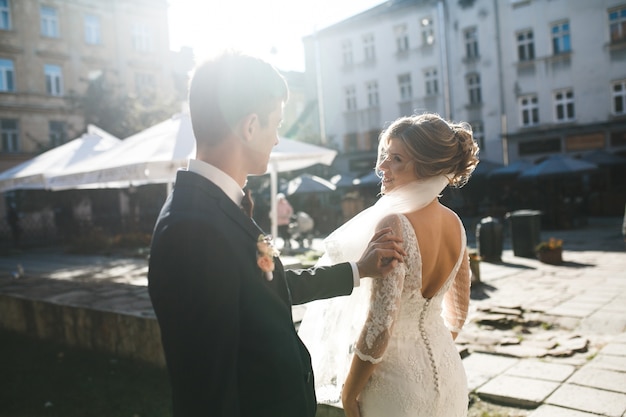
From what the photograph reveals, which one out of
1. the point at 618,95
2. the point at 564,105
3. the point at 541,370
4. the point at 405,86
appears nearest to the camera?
the point at 541,370

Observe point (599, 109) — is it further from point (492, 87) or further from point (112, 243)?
point (112, 243)

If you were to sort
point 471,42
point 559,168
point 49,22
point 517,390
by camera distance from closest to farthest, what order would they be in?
point 517,390, point 559,168, point 471,42, point 49,22

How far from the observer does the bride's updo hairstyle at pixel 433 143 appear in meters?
2.16

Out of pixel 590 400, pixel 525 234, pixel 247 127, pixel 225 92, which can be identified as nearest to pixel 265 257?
pixel 247 127

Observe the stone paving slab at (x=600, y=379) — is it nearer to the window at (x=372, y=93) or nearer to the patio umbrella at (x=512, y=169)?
the patio umbrella at (x=512, y=169)

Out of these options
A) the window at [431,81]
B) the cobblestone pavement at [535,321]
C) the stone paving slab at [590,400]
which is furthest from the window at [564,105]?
the stone paving slab at [590,400]

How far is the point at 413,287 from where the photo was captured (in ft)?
6.93

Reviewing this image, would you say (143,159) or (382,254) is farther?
(143,159)

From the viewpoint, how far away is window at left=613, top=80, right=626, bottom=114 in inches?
975

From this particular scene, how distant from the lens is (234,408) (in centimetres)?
147

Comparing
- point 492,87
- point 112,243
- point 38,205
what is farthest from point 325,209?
point 38,205

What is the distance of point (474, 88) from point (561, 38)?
195 inches

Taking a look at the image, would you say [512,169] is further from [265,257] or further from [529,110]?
[265,257]

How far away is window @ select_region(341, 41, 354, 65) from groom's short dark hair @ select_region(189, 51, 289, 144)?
3413 centimetres
